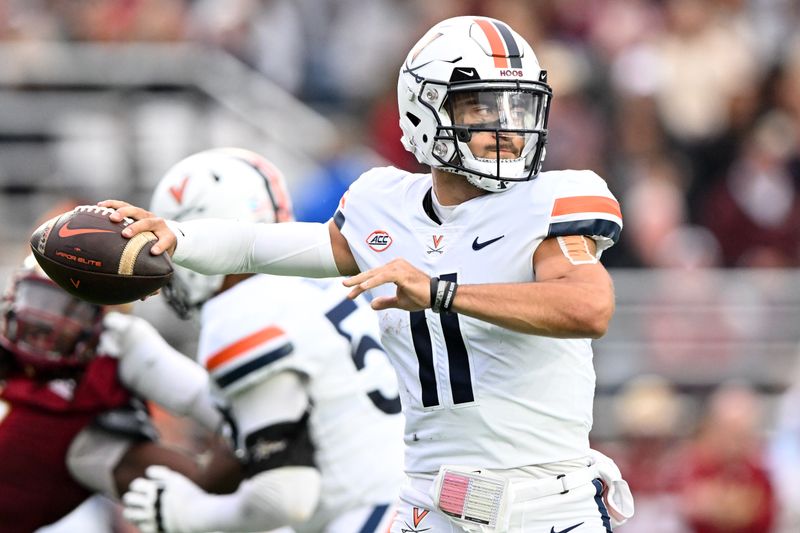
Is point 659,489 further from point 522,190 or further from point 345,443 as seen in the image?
point 522,190

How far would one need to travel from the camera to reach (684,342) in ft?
30.3

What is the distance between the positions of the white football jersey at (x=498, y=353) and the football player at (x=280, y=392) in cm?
82

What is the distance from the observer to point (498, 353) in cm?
368

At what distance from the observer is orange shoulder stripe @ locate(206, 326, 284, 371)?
178 inches

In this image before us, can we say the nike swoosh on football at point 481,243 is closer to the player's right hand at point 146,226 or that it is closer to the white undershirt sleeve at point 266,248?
the white undershirt sleeve at point 266,248

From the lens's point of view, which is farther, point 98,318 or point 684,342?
point 684,342

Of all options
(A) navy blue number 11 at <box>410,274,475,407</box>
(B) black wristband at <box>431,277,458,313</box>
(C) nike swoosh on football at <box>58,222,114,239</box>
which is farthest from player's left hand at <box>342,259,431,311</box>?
(C) nike swoosh on football at <box>58,222,114,239</box>

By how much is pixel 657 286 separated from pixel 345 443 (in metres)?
4.93

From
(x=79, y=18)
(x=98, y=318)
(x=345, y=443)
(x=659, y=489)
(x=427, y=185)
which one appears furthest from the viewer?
(x=79, y=18)

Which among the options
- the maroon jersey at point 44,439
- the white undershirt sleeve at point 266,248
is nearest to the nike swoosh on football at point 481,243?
the white undershirt sleeve at point 266,248

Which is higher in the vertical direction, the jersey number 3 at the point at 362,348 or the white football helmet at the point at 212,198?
the white football helmet at the point at 212,198

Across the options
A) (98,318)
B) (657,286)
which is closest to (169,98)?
(657,286)

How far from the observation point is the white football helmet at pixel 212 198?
4.83 meters

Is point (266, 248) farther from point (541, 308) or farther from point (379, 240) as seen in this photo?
point (541, 308)
